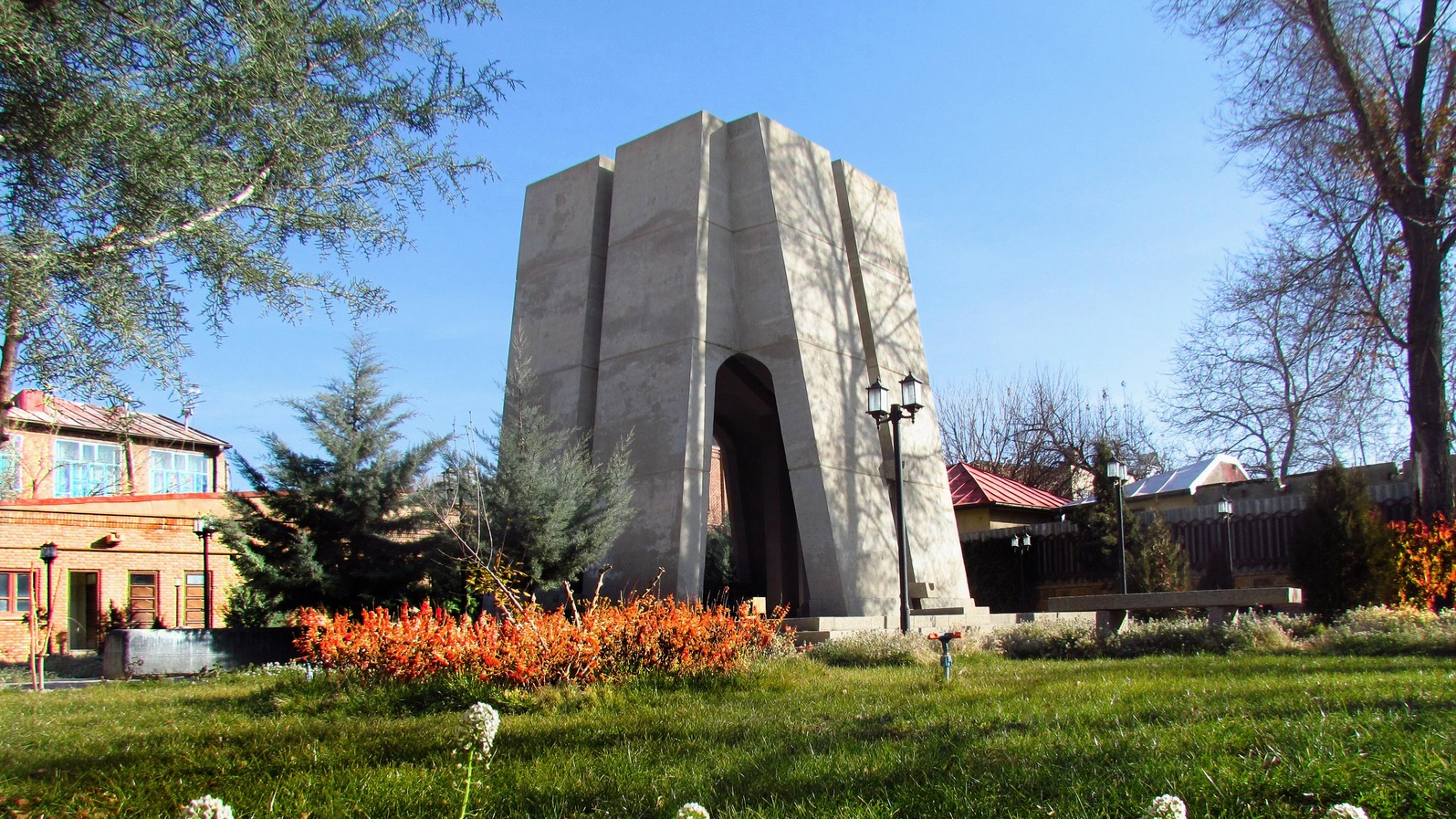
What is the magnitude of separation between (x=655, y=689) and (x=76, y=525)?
947 inches

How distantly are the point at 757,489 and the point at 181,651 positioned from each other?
9929mm

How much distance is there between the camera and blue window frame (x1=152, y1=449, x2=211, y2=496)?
3616cm

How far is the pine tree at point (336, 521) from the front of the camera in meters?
12.8

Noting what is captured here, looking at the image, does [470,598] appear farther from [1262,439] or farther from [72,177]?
[1262,439]

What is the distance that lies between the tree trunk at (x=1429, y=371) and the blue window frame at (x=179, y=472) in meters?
35.3

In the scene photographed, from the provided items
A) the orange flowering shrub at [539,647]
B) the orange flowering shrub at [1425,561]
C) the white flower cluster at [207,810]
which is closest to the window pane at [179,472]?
the orange flowering shrub at [539,647]

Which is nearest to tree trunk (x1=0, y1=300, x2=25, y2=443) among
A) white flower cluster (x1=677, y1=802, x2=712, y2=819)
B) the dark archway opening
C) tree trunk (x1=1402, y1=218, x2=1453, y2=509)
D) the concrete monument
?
white flower cluster (x1=677, y1=802, x2=712, y2=819)

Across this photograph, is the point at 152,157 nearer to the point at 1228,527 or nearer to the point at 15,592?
the point at 1228,527

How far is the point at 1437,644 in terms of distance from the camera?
32.1ft

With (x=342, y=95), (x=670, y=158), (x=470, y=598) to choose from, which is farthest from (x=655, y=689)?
(x=670, y=158)

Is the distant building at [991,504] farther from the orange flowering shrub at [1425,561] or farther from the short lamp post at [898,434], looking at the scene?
the short lamp post at [898,434]

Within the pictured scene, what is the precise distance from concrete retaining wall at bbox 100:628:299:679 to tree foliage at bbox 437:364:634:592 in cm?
286

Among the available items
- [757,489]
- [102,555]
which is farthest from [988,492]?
[102,555]

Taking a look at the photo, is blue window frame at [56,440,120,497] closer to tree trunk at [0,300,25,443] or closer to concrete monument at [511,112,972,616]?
concrete monument at [511,112,972,616]
